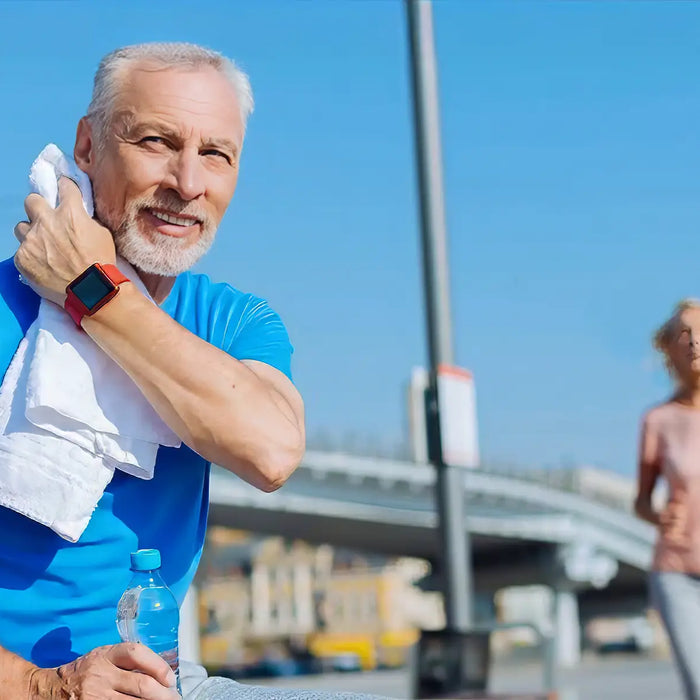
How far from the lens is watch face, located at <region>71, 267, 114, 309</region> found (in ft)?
7.04

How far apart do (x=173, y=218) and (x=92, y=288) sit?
255 mm

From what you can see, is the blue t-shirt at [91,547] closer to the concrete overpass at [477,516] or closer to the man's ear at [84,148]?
the man's ear at [84,148]

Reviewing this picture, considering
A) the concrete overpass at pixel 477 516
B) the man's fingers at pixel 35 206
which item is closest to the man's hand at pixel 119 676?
the man's fingers at pixel 35 206

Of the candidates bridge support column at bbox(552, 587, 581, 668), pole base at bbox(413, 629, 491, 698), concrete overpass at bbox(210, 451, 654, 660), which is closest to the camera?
pole base at bbox(413, 629, 491, 698)

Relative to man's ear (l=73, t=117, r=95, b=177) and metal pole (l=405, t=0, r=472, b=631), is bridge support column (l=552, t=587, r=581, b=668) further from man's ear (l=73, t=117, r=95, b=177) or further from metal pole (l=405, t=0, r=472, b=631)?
man's ear (l=73, t=117, r=95, b=177)

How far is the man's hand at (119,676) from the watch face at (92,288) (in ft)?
1.85

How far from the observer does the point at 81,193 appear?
2342mm

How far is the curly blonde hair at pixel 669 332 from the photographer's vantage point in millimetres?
4855

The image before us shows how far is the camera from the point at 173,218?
235 cm

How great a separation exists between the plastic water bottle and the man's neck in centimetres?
55

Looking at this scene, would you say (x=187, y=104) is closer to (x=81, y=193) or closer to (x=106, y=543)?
(x=81, y=193)

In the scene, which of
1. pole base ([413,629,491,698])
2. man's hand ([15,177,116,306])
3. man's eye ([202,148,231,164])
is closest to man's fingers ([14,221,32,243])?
man's hand ([15,177,116,306])

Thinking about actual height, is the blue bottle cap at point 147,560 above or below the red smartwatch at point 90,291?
below

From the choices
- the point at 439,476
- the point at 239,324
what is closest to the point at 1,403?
the point at 239,324
